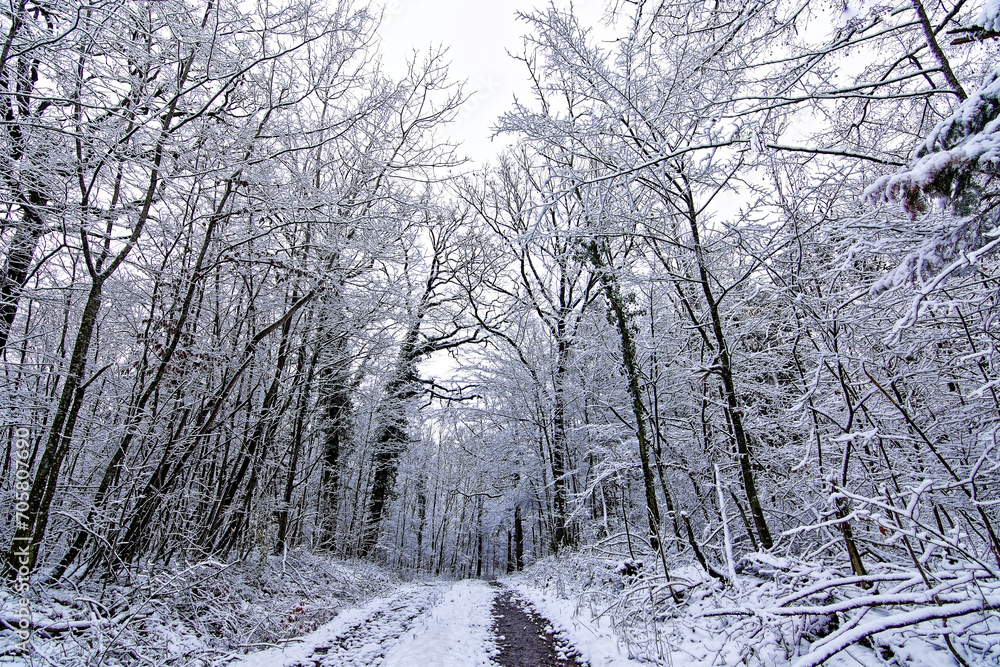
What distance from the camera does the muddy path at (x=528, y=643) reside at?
169 inches

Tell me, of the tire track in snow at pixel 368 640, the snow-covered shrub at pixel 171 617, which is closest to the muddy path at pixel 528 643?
the tire track in snow at pixel 368 640

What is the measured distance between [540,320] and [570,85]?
9042mm

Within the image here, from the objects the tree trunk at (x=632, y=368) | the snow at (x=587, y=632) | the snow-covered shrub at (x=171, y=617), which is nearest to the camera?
the snow-covered shrub at (x=171, y=617)

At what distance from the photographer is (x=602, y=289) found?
22.7ft

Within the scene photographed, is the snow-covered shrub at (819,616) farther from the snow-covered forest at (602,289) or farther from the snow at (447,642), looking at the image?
the snow at (447,642)

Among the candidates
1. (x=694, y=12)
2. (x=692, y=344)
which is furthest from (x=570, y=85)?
(x=692, y=344)

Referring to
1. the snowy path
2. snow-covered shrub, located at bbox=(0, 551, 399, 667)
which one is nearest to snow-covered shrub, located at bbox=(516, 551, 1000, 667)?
the snowy path

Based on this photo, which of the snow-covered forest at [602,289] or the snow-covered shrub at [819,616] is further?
the snow-covered forest at [602,289]

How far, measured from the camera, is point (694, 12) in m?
4.31

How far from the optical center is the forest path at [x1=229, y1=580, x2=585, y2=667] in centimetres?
413

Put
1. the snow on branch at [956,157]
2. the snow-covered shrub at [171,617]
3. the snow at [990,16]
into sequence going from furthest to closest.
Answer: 1. the snow-covered shrub at [171,617]
2. the snow at [990,16]
3. the snow on branch at [956,157]

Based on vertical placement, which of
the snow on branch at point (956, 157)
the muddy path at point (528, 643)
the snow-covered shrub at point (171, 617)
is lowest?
the muddy path at point (528, 643)

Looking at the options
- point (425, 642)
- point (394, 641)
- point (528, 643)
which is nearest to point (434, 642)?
point (425, 642)

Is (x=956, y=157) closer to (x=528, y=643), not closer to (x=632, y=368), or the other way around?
(x=632, y=368)
